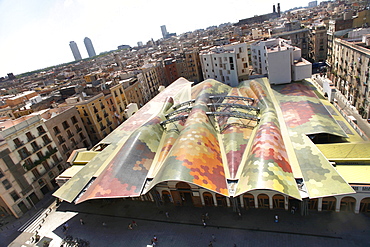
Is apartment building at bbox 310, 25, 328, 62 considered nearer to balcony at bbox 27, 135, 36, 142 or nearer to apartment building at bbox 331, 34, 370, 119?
apartment building at bbox 331, 34, 370, 119

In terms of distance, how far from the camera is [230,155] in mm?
36219

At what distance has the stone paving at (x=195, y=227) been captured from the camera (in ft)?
93.5

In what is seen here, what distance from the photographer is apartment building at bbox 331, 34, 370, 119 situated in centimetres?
5147

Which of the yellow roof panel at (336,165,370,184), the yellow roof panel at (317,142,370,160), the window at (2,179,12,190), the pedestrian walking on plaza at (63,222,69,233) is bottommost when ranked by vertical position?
the pedestrian walking on plaza at (63,222,69,233)

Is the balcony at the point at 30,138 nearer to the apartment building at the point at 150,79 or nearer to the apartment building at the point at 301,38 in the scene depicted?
the apartment building at the point at 150,79

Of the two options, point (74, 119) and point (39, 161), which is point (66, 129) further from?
point (39, 161)

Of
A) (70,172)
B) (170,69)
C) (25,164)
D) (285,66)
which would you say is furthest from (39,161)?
(170,69)

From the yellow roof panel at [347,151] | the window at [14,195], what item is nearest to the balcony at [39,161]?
the window at [14,195]

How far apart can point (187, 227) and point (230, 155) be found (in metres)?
13.1

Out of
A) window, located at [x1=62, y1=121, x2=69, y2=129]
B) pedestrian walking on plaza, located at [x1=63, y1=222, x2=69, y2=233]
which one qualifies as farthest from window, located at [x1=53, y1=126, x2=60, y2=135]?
pedestrian walking on plaza, located at [x1=63, y1=222, x2=69, y2=233]

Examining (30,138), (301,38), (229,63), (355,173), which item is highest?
(229,63)

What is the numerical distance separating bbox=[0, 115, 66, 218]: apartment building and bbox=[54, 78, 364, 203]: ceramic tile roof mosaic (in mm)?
13939

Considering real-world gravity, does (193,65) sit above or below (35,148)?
above

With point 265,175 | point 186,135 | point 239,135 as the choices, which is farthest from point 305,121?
point 186,135
